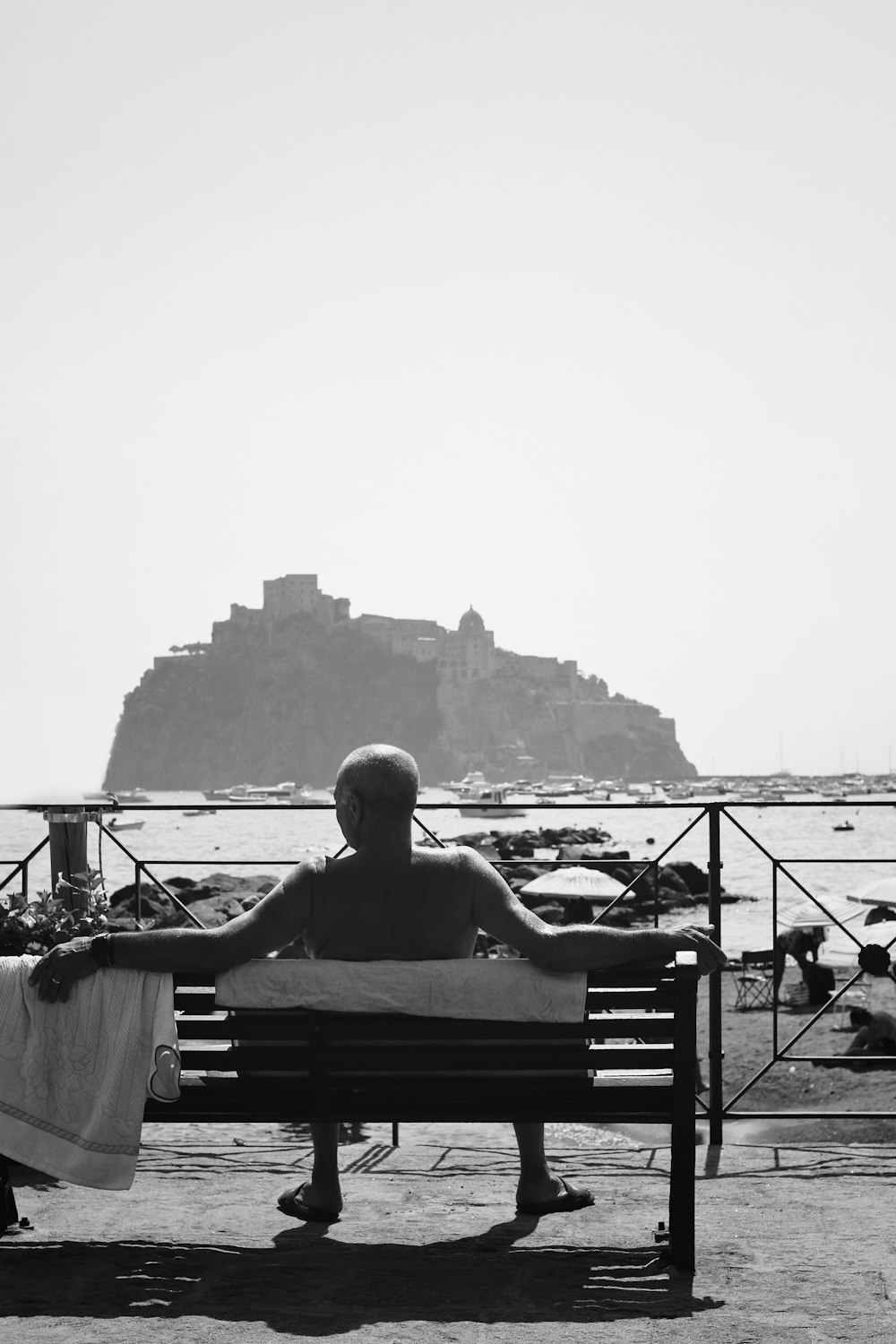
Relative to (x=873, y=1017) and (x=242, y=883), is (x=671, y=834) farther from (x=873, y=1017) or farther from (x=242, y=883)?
(x=873, y=1017)

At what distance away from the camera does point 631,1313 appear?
281 centimetres

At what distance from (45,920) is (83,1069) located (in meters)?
1.00

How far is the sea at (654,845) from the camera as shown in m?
23.8

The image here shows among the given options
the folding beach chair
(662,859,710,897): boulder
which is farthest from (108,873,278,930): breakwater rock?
(662,859,710,897): boulder

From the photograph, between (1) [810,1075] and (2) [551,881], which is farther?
(2) [551,881]

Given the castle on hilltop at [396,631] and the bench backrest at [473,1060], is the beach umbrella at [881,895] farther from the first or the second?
the castle on hilltop at [396,631]

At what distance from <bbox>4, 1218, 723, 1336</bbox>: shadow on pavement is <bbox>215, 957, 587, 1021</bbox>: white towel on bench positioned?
0.57 meters

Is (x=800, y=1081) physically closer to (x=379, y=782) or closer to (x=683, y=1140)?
(x=683, y=1140)

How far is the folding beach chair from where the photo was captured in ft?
51.8

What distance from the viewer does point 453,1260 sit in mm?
3260

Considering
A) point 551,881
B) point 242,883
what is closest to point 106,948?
point 551,881

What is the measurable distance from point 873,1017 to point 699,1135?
13.9 feet

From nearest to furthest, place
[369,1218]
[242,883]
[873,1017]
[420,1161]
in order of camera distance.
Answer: [369,1218] < [420,1161] < [873,1017] < [242,883]

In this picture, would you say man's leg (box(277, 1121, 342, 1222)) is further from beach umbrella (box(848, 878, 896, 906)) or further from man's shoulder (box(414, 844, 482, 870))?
beach umbrella (box(848, 878, 896, 906))
